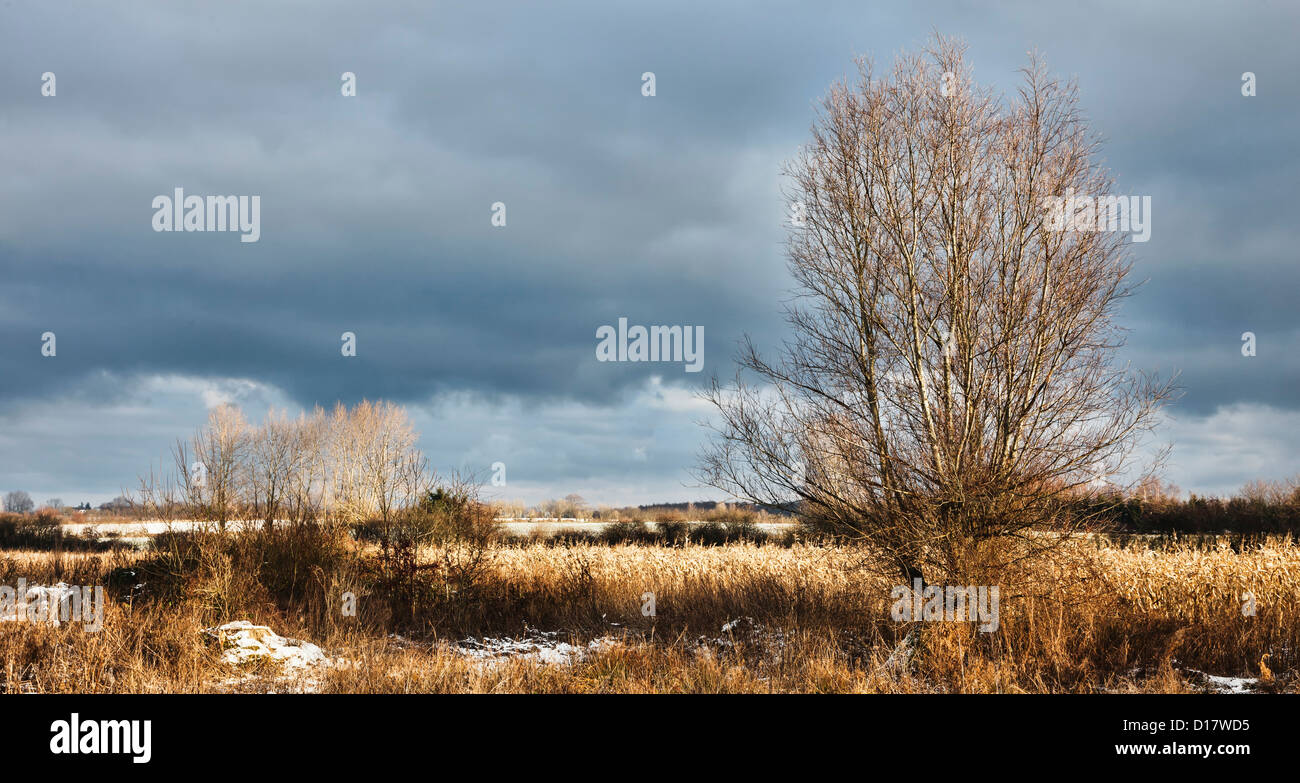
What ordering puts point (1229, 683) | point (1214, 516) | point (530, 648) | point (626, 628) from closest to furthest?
point (1229, 683), point (530, 648), point (626, 628), point (1214, 516)

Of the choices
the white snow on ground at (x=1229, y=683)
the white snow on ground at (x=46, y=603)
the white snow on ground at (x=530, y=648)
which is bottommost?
the white snow on ground at (x=530, y=648)

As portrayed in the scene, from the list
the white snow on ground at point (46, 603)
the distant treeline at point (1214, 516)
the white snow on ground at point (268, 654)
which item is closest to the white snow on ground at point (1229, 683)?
the white snow on ground at point (268, 654)

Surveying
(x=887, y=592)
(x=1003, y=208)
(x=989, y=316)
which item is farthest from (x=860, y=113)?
(x=887, y=592)

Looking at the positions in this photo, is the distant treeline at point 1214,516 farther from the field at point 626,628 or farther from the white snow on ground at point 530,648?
the white snow on ground at point 530,648

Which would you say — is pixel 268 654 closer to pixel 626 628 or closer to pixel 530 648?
pixel 530 648

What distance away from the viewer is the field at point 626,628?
9344 millimetres

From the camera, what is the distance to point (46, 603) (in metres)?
12.7

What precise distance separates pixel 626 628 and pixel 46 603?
9.34 meters

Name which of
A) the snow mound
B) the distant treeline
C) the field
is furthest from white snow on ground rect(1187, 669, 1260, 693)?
the distant treeline

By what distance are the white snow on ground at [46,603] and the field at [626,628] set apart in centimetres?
47

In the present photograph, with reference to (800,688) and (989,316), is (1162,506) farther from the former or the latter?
(800,688)

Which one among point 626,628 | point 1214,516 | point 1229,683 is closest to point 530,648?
point 626,628

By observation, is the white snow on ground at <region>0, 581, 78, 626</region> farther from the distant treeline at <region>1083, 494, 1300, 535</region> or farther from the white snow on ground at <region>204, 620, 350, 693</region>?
the distant treeline at <region>1083, 494, 1300, 535</region>
